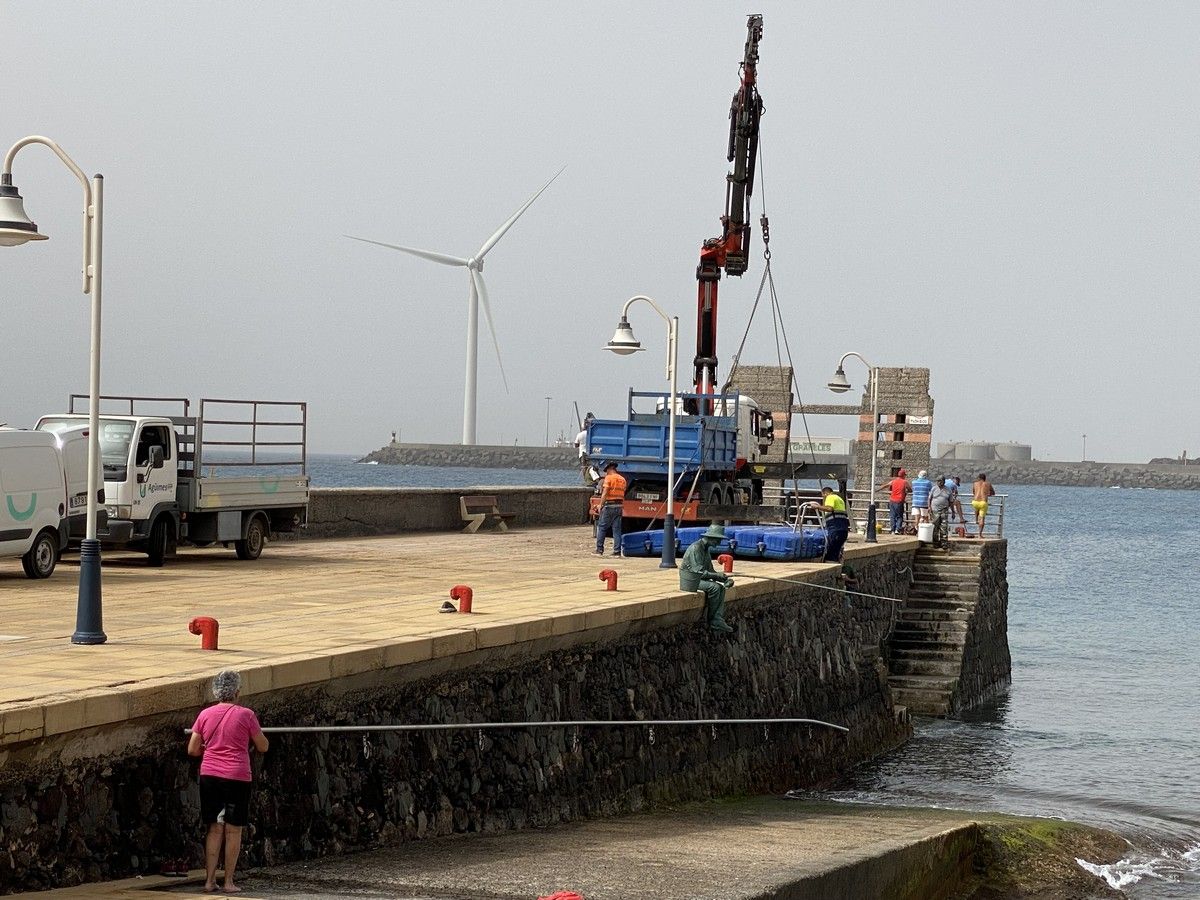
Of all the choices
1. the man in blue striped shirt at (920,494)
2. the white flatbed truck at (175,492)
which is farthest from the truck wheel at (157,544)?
the man in blue striped shirt at (920,494)

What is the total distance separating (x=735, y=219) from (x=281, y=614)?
25.5m

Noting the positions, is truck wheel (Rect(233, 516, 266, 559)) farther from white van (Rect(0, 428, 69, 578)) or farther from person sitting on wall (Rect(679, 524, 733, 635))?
person sitting on wall (Rect(679, 524, 733, 635))

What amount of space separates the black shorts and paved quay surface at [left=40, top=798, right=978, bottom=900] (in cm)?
42

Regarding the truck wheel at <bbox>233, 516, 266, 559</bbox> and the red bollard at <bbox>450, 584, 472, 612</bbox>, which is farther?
the truck wheel at <bbox>233, 516, 266, 559</bbox>

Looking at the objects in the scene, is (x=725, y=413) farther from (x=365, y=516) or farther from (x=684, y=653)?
(x=684, y=653)

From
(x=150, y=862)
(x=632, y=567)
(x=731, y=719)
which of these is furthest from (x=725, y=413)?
(x=150, y=862)

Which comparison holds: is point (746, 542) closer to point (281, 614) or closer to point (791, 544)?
point (791, 544)

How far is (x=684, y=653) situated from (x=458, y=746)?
527 centimetres

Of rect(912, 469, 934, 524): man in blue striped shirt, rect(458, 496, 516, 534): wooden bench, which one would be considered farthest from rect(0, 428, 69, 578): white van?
rect(912, 469, 934, 524): man in blue striped shirt

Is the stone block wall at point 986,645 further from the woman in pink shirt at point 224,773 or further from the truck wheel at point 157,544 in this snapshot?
the woman in pink shirt at point 224,773

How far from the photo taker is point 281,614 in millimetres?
Answer: 15797

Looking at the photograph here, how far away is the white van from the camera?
1948 centimetres

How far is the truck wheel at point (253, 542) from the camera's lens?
24.5 meters

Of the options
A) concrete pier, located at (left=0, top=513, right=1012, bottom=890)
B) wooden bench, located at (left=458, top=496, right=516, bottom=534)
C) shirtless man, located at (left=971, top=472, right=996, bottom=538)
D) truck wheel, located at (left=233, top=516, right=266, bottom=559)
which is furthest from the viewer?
shirtless man, located at (left=971, top=472, right=996, bottom=538)
